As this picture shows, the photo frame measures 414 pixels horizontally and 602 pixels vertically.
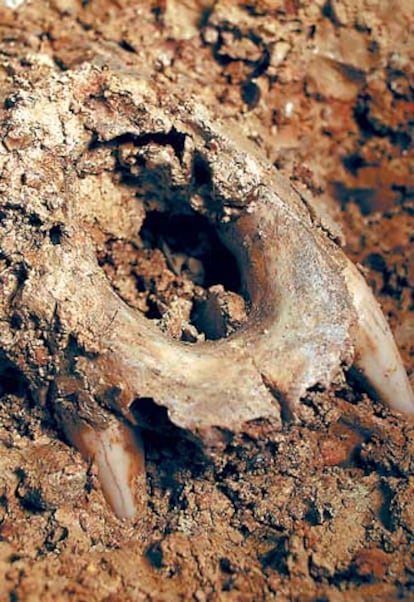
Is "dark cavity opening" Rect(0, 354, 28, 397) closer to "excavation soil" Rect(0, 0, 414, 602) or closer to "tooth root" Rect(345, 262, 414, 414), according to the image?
"excavation soil" Rect(0, 0, 414, 602)

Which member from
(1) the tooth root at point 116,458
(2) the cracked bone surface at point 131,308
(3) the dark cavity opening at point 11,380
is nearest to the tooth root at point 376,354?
(2) the cracked bone surface at point 131,308

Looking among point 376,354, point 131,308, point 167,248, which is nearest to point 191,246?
point 167,248

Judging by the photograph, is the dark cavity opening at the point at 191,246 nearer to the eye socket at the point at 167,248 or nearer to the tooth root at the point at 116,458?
the eye socket at the point at 167,248

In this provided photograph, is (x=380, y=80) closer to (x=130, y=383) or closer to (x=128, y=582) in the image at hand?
(x=130, y=383)

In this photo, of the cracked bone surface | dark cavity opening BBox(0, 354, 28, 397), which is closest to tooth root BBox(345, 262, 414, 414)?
the cracked bone surface

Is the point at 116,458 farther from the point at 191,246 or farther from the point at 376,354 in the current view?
the point at 376,354

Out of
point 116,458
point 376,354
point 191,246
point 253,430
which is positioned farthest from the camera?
point 191,246
